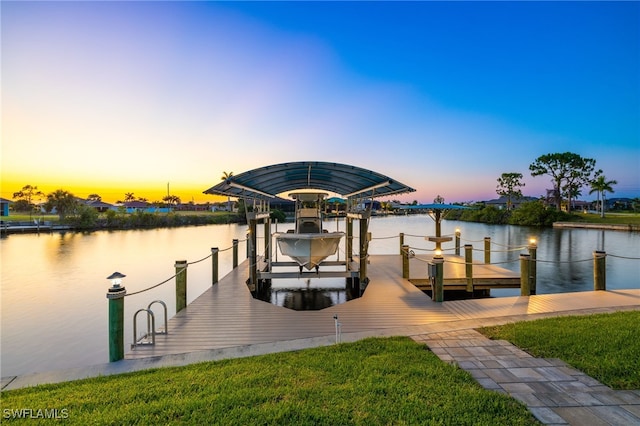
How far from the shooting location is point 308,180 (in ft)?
32.8

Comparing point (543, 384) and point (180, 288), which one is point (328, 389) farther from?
point (180, 288)

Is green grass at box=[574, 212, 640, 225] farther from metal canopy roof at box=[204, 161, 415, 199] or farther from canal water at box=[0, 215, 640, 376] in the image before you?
metal canopy roof at box=[204, 161, 415, 199]

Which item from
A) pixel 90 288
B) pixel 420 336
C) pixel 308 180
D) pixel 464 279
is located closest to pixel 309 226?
pixel 308 180

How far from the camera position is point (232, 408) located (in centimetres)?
264

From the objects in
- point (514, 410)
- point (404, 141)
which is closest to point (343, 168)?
point (514, 410)

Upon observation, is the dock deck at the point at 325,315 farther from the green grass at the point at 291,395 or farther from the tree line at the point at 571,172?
the tree line at the point at 571,172

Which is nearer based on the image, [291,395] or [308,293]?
[291,395]

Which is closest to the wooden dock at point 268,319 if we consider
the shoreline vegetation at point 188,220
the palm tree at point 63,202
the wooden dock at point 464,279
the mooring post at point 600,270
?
the wooden dock at point 464,279

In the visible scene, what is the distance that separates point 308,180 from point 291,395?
7670 mm

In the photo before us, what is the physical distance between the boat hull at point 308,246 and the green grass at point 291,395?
5.31 meters

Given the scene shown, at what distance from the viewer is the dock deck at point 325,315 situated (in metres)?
4.96

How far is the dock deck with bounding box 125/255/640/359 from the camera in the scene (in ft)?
16.3

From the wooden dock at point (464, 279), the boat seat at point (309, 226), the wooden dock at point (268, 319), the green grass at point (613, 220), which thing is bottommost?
the wooden dock at point (464, 279)

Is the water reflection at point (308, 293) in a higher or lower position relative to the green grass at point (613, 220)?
lower
